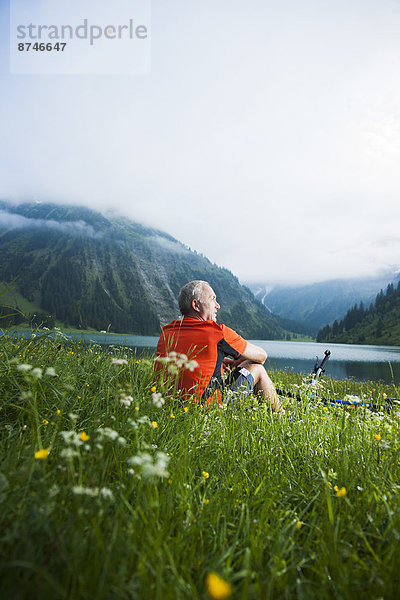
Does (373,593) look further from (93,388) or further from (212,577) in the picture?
(93,388)

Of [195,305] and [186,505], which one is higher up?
[195,305]

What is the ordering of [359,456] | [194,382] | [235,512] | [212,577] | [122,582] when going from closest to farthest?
1. [212,577]
2. [122,582]
3. [235,512]
4. [359,456]
5. [194,382]

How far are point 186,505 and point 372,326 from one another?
183274 millimetres

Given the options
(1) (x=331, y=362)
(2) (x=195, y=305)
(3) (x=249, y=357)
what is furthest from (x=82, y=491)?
(1) (x=331, y=362)

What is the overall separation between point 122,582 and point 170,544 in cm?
51

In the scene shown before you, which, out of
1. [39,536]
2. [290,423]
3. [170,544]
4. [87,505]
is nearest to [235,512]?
[170,544]

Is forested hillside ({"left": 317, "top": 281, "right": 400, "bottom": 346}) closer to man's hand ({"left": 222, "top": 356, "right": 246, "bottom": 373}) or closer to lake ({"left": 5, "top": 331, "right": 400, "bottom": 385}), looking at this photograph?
lake ({"left": 5, "top": 331, "right": 400, "bottom": 385})

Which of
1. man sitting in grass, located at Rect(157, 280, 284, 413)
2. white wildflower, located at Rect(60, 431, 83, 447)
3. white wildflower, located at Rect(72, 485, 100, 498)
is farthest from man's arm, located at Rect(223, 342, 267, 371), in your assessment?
white wildflower, located at Rect(72, 485, 100, 498)

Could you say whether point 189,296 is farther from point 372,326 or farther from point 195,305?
point 372,326

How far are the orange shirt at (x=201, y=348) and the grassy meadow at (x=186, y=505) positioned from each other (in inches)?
24.3

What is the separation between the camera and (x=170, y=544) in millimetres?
1617

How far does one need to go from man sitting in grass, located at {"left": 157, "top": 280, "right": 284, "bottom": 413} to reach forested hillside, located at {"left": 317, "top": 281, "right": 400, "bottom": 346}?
160984mm

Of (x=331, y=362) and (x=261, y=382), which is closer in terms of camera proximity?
(x=261, y=382)

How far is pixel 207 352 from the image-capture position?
14.6ft
